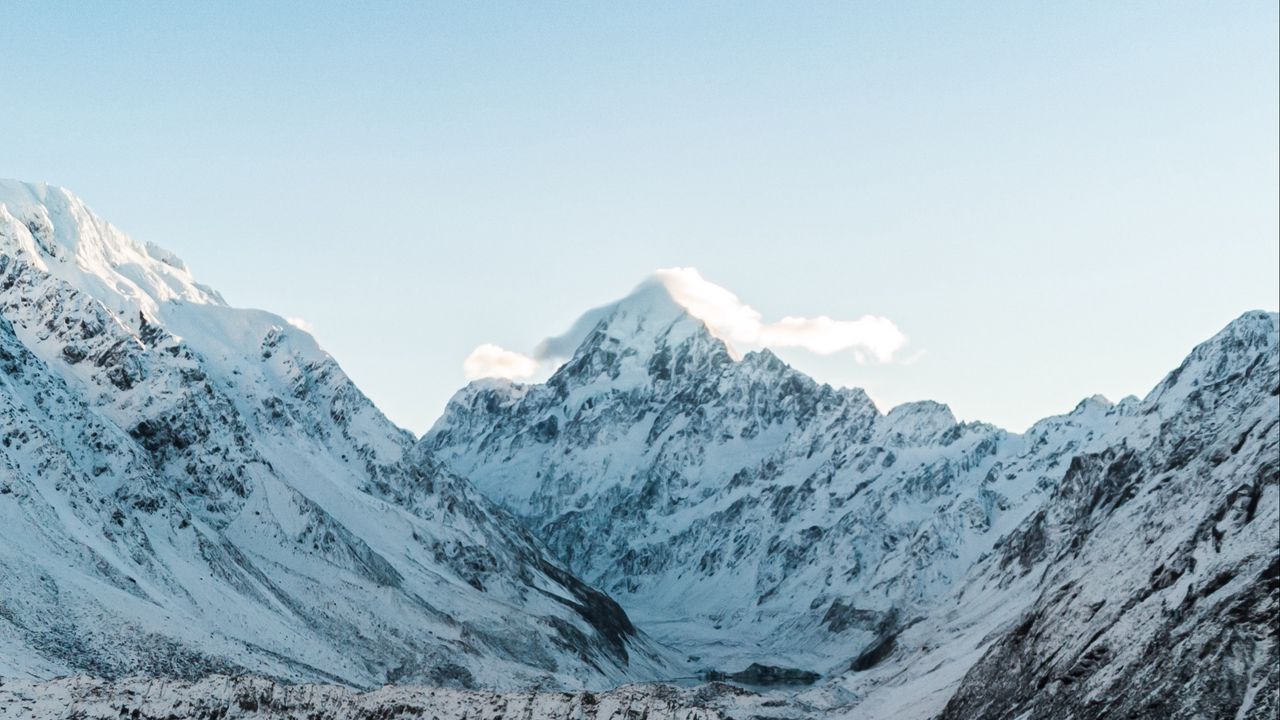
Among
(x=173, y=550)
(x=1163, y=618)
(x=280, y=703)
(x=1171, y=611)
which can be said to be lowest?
(x=173, y=550)

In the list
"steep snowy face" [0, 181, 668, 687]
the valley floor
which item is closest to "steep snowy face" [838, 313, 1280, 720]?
the valley floor

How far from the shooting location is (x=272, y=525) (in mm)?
174125

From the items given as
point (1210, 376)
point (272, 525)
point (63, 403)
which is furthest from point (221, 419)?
point (1210, 376)

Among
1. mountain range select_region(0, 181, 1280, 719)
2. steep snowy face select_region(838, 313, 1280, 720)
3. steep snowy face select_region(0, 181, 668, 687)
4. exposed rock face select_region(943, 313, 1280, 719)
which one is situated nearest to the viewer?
exposed rock face select_region(943, 313, 1280, 719)

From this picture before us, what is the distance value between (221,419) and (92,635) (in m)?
88.7

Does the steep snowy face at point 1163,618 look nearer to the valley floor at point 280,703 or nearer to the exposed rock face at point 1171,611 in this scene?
the exposed rock face at point 1171,611

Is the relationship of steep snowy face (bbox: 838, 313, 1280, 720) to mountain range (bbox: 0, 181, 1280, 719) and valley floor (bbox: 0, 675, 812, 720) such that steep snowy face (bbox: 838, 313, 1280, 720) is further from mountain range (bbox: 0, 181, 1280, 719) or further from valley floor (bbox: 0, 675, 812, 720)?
valley floor (bbox: 0, 675, 812, 720)

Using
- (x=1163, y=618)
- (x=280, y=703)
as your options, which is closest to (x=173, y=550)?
(x=280, y=703)

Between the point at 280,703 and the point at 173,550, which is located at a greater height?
the point at 280,703

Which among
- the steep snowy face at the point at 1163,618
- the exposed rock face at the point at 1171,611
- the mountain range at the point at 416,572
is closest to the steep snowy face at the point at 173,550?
the mountain range at the point at 416,572

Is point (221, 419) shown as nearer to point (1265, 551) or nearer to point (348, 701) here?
point (348, 701)

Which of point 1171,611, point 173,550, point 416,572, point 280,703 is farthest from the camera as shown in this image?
point 416,572

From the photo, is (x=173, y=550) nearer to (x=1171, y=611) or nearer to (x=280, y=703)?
(x=280, y=703)

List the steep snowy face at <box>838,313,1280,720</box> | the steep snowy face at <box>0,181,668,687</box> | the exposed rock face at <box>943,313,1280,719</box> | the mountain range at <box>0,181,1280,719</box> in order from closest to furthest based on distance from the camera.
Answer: the exposed rock face at <box>943,313,1280,719</box>
the steep snowy face at <box>838,313,1280,720</box>
the mountain range at <box>0,181,1280,719</box>
the steep snowy face at <box>0,181,668,687</box>
